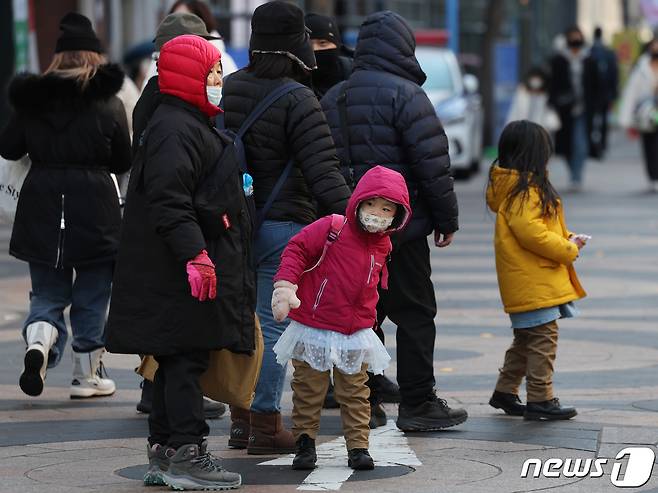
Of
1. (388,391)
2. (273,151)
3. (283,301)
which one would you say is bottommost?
(388,391)

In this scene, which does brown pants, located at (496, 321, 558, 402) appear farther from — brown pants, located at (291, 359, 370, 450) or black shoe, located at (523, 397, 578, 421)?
brown pants, located at (291, 359, 370, 450)

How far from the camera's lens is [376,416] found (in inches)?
316

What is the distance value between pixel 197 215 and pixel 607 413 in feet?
8.18

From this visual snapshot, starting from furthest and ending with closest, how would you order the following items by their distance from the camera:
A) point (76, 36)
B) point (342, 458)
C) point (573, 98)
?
point (573, 98)
point (76, 36)
point (342, 458)

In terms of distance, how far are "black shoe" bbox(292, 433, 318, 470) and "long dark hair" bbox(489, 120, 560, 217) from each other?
177 centimetres

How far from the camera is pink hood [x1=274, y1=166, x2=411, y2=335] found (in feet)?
22.5

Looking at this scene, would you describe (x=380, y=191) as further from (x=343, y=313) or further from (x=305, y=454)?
(x=305, y=454)

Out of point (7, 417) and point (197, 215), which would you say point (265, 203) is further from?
point (7, 417)

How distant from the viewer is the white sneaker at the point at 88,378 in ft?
28.8

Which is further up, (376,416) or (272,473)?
A: (272,473)

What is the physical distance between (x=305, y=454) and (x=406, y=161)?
1.59 metres

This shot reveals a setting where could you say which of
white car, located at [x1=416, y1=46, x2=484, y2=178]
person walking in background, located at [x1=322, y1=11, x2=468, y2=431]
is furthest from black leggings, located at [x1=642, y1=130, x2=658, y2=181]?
person walking in background, located at [x1=322, y1=11, x2=468, y2=431]

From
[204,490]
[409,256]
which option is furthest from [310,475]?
[409,256]

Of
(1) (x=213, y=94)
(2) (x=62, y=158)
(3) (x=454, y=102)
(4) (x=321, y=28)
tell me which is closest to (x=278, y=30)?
(1) (x=213, y=94)
